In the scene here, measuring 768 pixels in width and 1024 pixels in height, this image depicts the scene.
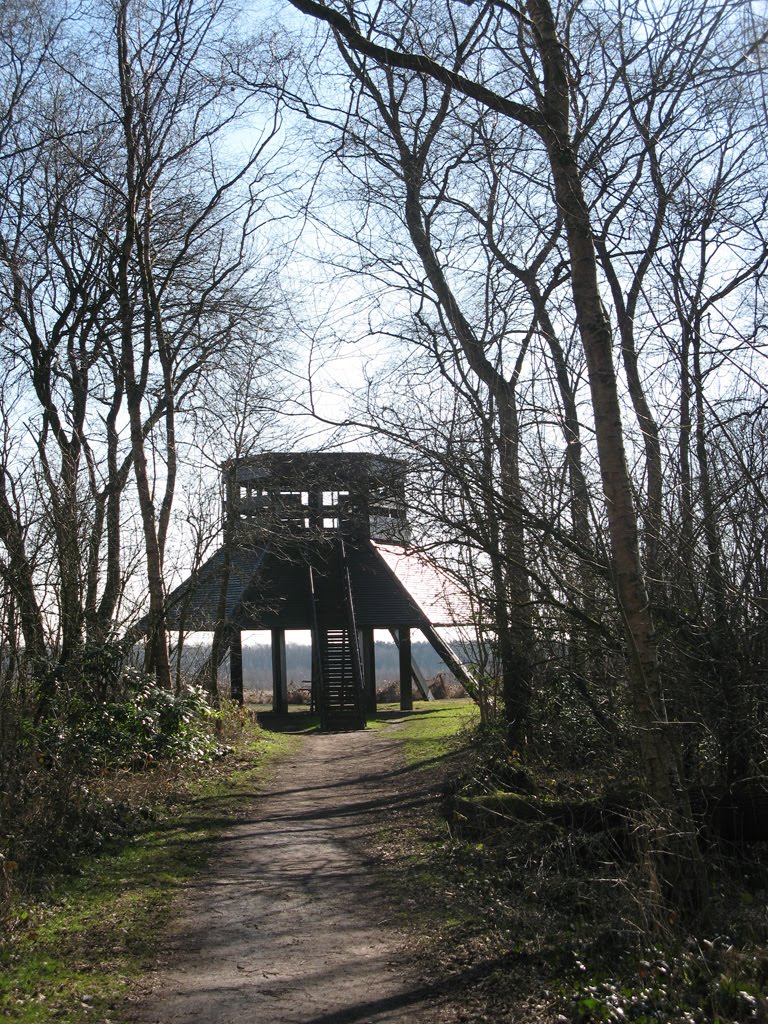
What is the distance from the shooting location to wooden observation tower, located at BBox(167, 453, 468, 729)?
16594 millimetres

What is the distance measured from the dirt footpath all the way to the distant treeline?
21.4 feet

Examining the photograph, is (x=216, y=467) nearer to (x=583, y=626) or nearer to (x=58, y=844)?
(x=58, y=844)

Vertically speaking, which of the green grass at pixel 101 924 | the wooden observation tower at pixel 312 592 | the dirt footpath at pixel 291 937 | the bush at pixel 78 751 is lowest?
the dirt footpath at pixel 291 937

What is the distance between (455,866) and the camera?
7453mm

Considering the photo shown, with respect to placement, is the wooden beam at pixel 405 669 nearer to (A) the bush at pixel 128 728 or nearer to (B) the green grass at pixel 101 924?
(A) the bush at pixel 128 728

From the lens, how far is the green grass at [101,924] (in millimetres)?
4906

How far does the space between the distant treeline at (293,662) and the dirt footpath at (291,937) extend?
6.52 meters

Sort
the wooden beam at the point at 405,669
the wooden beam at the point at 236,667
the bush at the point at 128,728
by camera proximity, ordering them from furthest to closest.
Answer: the wooden beam at the point at 405,669
the wooden beam at the point at 236,667
the bush at the point at 128,728

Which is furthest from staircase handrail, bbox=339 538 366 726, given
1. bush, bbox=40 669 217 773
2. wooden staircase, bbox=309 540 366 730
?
bush, bbox=40 669 217 773

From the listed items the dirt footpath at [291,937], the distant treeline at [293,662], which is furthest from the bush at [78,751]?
the distant treeline at [293,662]

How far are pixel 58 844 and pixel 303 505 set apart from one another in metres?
13.8

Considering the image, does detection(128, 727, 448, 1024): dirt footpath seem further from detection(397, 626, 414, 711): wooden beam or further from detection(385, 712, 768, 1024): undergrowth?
A: detection(397, 626, 414, 711): wooden beam

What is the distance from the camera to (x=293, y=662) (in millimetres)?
81438

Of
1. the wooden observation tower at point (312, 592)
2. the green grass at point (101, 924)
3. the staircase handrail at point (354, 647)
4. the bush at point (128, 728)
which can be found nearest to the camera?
the green grass at point (101, 924)
